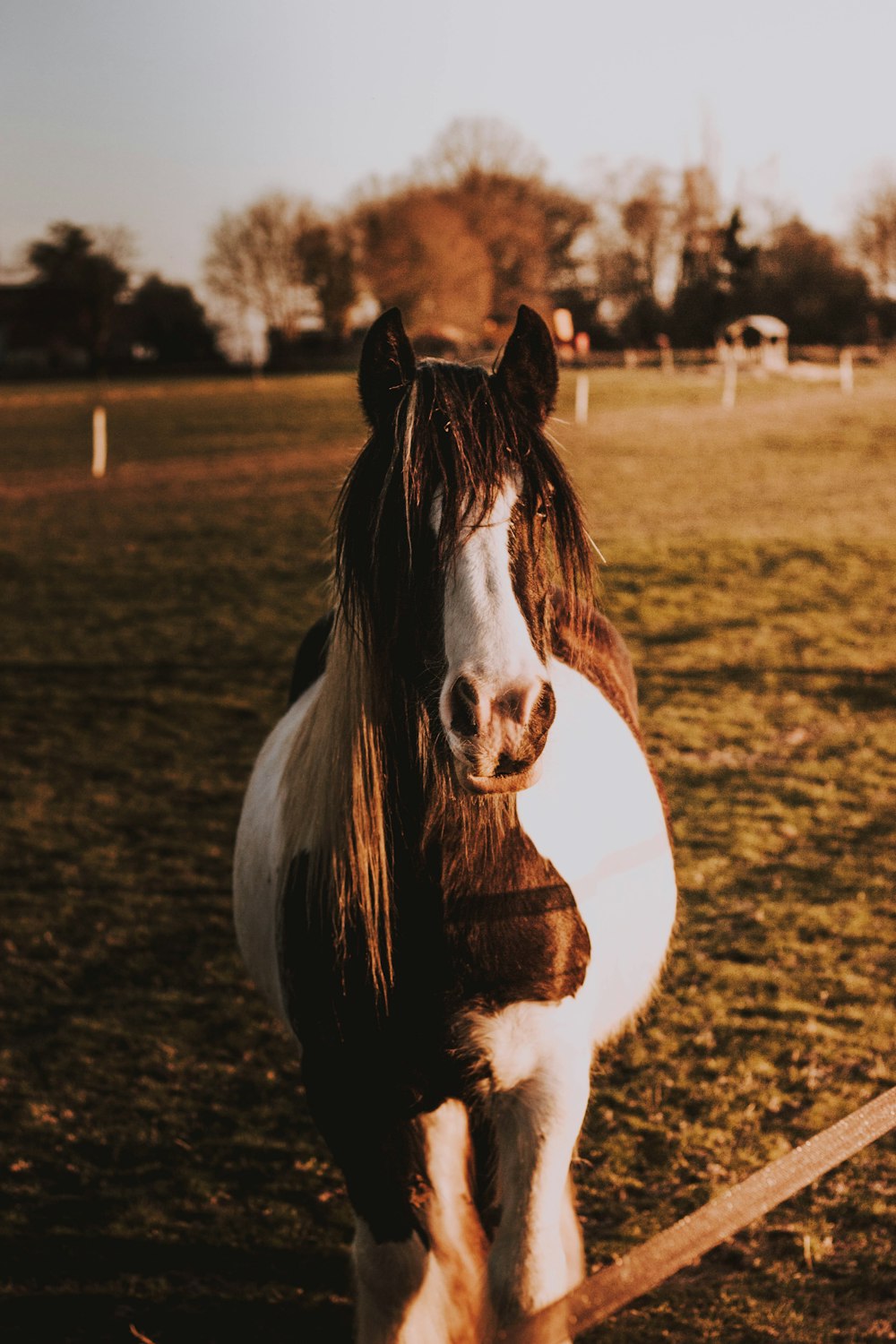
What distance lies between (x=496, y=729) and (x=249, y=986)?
3.40 meters

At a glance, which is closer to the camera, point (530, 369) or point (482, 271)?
point (530, 369)

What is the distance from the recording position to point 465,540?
1812 millimetres

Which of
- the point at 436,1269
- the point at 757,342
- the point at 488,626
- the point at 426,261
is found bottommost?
the point at 436,1269

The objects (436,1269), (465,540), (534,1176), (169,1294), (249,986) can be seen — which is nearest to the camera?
(465,540)

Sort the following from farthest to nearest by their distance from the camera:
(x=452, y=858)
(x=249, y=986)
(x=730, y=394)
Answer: (x=730, y=394), (x=249, y=986), (x=452, y=858)

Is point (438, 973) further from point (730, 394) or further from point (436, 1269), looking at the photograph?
point (730, 394)

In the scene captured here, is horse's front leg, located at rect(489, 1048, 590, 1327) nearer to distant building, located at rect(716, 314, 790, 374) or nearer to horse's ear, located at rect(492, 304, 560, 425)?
horse's ear, located at rect(492, 304, 560, 425)

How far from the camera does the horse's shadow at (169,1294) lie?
296 cm

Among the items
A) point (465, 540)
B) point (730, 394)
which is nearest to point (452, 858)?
point (465, 540)

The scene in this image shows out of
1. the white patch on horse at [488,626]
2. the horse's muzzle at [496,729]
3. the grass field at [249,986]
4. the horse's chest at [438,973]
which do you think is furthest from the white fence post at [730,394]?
the horse's muzzle at [496,729]

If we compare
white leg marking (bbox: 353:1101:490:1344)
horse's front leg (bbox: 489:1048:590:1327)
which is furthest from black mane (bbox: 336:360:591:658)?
white leg marking (bbox: 353:1101:490:1344)

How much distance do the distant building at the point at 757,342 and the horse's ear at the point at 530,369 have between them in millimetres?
40900

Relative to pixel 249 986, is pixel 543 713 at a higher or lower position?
higher

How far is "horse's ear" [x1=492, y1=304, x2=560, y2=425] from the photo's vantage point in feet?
6.30
